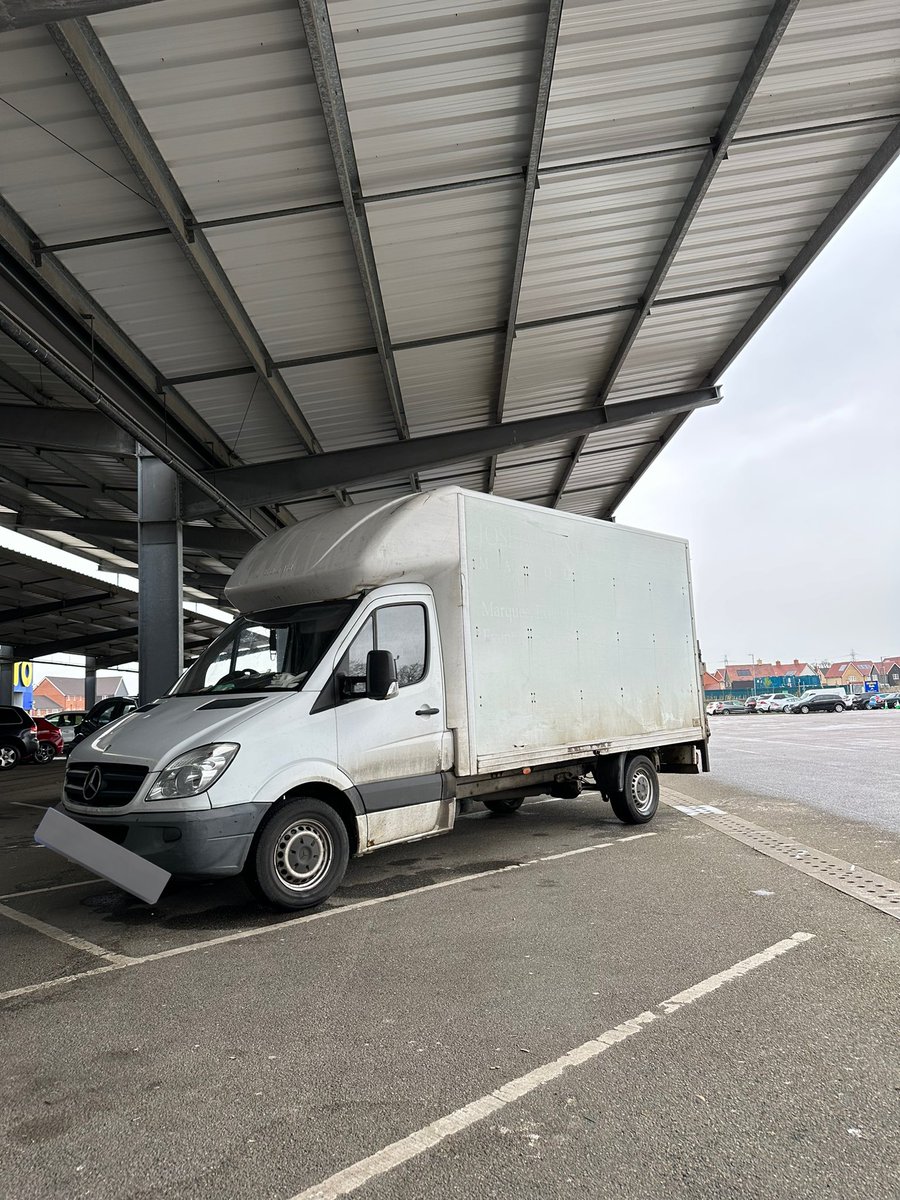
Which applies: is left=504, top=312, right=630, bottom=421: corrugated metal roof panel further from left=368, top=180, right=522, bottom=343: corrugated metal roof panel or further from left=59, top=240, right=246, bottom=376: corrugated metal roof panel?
left=59, top=240, right=246, bottom=376: corrugated metal roof panel

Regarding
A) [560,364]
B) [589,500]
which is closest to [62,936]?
[560,364]

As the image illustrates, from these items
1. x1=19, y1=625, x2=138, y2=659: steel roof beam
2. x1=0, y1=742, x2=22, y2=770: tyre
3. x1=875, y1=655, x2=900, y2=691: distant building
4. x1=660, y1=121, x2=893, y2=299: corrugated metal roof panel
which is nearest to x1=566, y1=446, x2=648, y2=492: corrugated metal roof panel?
x1=660, y1=121, x2=893, y2=299: corrugated metal roof panel

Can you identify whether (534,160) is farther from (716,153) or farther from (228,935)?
(228,935)

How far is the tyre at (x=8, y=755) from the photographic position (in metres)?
21.2

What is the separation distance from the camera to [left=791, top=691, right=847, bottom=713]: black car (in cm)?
5628

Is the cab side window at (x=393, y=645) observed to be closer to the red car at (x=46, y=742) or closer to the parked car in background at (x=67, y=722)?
the red car at (x=46, y=742)

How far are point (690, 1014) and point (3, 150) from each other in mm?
7889

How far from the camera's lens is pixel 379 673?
19.9 ft

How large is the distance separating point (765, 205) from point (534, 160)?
312cm

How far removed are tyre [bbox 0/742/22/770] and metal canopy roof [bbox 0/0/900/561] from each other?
12111mm

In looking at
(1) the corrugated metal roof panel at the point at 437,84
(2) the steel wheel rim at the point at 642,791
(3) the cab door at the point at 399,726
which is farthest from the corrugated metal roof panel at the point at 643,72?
(2) the steel wheel rim at the point at 642,791

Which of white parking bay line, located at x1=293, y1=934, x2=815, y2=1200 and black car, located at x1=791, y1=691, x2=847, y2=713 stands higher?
black car, located at x1=791, y1=691, x2=847, y2=713

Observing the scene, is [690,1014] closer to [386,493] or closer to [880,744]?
[386,493]

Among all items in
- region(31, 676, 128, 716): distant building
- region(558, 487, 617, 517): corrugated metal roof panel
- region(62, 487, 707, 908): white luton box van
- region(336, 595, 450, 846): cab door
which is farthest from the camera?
region(31, 676, 128, 716): distant building
